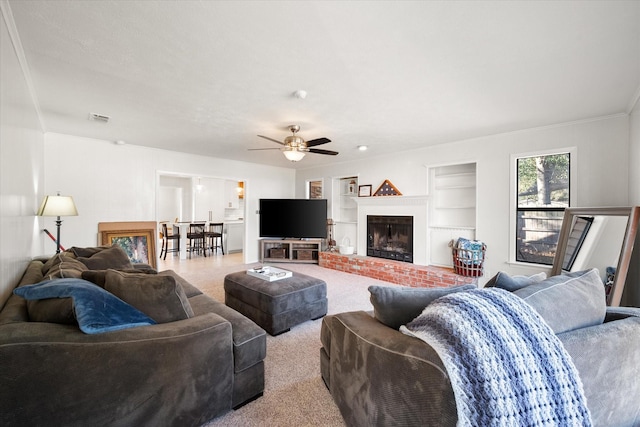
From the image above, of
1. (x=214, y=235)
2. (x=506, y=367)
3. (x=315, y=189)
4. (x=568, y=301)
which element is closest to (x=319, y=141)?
(x=568, y=301)

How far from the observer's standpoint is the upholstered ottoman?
8.46 ft

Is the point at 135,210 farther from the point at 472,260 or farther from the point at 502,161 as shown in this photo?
the point at 502,161

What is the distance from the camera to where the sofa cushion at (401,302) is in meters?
1.30

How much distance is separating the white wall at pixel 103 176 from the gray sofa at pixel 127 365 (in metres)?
3.40

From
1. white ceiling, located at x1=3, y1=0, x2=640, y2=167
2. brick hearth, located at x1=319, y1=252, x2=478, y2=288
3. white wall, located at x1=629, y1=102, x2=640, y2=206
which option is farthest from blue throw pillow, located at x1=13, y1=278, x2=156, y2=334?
white wall, located at x1=629, y1=102, x2=640, y2=206

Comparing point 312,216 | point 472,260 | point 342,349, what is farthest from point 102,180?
point 472,260

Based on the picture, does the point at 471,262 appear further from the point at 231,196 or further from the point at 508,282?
the point at 231,196

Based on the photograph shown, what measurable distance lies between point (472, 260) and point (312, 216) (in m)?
3.30

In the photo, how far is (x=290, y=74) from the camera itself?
2137 mm

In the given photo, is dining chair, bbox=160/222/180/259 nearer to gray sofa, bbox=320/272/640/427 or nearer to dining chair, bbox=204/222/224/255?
dining chair, bbox=204/222/224/255

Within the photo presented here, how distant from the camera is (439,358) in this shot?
3.08 feet

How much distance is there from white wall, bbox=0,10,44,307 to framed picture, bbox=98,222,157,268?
2.16 metres

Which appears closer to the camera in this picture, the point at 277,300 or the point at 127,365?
the point at 127,365

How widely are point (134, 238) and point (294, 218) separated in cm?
310
